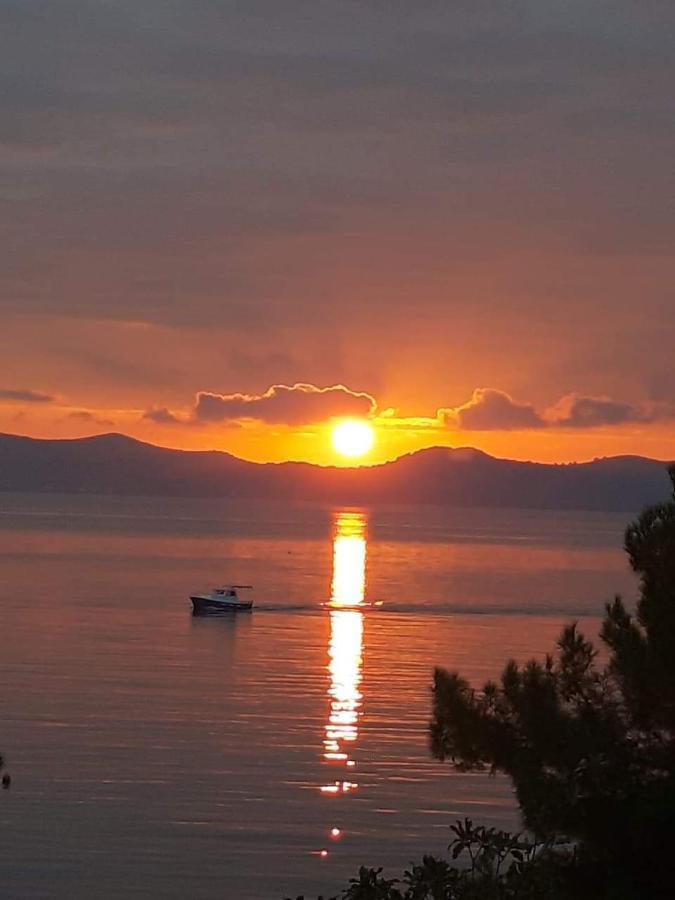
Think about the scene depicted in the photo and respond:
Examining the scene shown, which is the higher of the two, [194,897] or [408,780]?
[408,780]

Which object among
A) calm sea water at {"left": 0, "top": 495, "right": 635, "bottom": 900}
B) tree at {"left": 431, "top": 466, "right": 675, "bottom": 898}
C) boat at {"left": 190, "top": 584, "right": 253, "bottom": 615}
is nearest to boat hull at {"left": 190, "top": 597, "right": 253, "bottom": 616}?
boat at {"left": 190, "top": 584, "right": 253, "bottom": 615}

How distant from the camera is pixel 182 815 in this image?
38.1m

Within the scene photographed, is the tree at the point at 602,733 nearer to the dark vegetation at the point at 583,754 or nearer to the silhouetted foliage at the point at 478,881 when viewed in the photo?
the dark vegetation at the point at 583,754

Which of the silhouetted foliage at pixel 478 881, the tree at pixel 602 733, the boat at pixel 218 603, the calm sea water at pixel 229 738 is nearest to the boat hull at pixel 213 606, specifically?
the boat at pixel 218 603

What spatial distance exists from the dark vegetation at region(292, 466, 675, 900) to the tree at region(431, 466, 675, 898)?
0.01 m

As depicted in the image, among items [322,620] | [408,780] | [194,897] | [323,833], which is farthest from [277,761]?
[322,620]

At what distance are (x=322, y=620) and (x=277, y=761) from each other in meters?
49.5

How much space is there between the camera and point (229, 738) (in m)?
48.8

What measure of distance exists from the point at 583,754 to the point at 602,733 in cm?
40

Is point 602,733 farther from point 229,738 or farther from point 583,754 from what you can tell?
point 229,738

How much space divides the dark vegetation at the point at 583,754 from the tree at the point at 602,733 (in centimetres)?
1

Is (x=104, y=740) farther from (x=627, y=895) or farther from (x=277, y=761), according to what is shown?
(x=627, y=895)

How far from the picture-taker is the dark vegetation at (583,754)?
13094 millimetres

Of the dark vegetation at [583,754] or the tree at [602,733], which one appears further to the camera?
the tree at [602,733]
